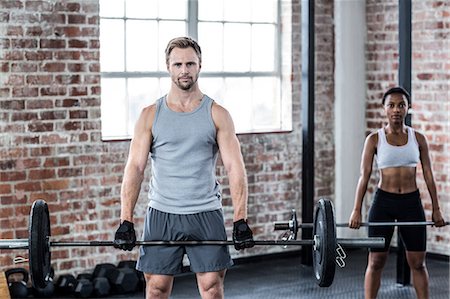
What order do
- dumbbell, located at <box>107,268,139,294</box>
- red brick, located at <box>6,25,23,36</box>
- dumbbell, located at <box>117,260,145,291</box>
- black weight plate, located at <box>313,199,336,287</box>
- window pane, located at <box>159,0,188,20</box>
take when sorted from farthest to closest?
window pane, located at <box>159,0,188,20</box> < dumbbell, located at <box>117,260,145,291</box> < dumbbell, located at <box>107,268,139,294</box> < red brick, located at <box>6,25,23,36</box> < black weight plate, located at <box>313,199,336,287</box>

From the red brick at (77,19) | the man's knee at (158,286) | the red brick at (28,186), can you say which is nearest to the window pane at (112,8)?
the red brick at (77,19)

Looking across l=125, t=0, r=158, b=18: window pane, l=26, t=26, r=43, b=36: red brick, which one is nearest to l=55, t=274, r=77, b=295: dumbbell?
l=26, t=26, r=43, b=36: red brick

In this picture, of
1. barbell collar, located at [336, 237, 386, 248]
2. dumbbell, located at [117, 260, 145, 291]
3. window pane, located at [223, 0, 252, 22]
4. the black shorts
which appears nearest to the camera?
barbell collar, located at [336, 237, 386, 248]

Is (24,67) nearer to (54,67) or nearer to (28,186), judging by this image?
(54,67)

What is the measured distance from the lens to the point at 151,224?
415 centimetres

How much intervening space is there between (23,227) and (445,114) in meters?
3.03

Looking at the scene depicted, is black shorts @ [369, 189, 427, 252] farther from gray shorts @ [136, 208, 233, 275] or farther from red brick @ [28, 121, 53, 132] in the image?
red brick @ [28, 121, 53, 132]

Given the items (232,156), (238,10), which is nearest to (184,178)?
(232,156)

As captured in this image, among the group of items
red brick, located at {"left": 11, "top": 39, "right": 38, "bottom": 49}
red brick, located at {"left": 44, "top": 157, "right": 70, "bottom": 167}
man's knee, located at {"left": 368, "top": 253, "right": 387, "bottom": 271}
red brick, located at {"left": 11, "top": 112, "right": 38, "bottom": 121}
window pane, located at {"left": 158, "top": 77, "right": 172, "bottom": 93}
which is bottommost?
man's knee, located at {"left": 368, "top": 253, "right": 387, "bottom": 271}

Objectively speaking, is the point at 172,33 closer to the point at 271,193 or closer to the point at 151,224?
the point at 271,193

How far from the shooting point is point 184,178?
411 cm

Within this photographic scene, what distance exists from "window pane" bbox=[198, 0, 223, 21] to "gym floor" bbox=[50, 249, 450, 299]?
1.75 meters

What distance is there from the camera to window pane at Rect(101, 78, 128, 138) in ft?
20.9

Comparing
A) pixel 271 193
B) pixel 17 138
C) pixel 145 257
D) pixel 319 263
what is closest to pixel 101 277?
pixel 17 138
